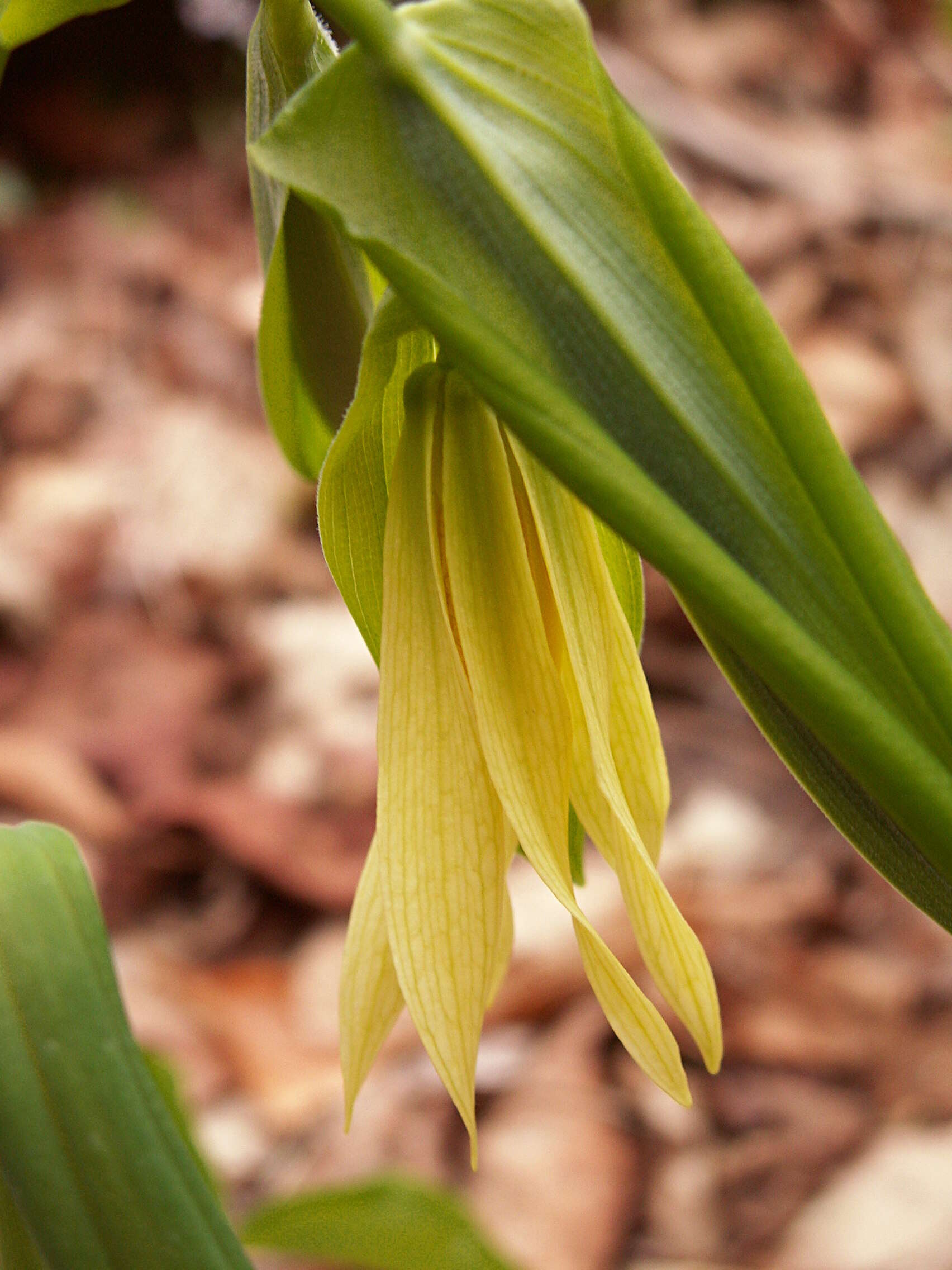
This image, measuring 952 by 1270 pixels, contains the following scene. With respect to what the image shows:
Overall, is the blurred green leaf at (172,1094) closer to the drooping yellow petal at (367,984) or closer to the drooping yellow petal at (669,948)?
the drooping yellow petal at (367,984)

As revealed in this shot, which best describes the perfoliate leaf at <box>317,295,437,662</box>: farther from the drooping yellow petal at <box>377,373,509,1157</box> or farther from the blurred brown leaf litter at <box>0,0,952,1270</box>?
the blurred brown leaf litter at <box>0,0,952,1270</box>

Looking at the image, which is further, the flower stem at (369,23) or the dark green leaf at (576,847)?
the dark green leaf at (576,847)

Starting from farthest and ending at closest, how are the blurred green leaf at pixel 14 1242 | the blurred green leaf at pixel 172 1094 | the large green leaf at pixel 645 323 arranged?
the blurred green leaf at pixel 172 1094 → the blurred green leaf at pixel 14 1242 → the large green leaf at pixel 645 323

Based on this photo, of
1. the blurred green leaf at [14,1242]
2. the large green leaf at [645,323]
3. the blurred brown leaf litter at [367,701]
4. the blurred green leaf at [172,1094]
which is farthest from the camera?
the blurred brown leaf litter at [367,701]

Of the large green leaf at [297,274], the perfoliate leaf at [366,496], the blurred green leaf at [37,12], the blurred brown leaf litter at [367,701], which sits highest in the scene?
the blurred green leaf at [37,12]

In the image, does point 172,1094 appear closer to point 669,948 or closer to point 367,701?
point 669,948

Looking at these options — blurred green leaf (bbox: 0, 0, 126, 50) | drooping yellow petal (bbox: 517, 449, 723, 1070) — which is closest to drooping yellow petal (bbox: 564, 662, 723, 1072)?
drooping yellow petal (bbox: 517, 449, 723, 1070)

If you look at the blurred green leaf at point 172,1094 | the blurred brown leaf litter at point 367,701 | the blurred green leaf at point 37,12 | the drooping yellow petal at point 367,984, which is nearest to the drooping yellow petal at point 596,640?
the drooping yellow petal at point 367,984

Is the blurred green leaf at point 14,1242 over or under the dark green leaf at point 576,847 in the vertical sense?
under
